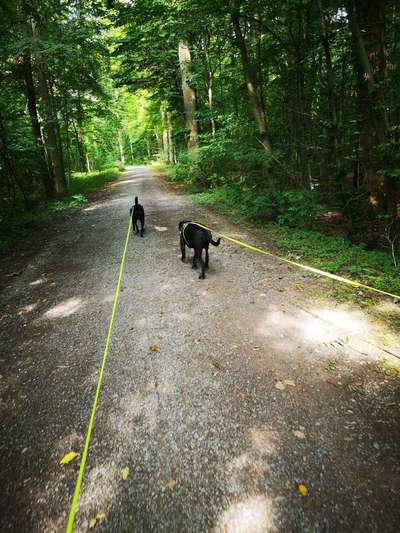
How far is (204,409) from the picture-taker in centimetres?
288

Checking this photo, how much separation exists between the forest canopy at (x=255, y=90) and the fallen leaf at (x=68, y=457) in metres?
5.86

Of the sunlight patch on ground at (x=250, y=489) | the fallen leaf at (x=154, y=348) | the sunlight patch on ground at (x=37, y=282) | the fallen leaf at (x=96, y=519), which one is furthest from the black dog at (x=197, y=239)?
the fallen leaf at (x=96, y=519)

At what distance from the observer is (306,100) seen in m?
10.6

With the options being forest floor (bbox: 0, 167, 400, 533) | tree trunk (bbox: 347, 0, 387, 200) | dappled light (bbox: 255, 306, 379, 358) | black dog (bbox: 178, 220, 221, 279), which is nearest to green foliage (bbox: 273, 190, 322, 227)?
tree trunk (bbox: 347, 0, 387, 200)

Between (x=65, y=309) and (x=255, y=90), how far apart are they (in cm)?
798

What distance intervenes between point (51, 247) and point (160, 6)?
32.3 ft

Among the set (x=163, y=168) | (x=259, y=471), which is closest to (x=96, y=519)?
(x=259, y=471)

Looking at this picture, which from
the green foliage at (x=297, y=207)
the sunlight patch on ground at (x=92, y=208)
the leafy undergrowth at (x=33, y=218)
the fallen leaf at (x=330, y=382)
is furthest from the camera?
the sunlight patch on ground at (x=92, y=208)

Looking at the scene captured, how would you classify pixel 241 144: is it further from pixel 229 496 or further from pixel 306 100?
pixel 229 496

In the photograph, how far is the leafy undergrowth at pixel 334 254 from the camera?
191 inches

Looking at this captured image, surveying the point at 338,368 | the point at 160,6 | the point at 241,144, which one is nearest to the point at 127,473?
the point at 338,368

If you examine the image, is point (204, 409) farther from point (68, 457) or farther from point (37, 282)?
point (37, 282)

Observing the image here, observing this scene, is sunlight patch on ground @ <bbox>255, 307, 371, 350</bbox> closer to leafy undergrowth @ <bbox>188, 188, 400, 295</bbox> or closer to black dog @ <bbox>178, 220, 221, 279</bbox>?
leafy undergrowth @ <bbox>188, 188, 400, 295</bbox>

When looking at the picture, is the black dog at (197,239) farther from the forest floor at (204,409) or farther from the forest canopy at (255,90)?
the forest canopy at (255,90)
